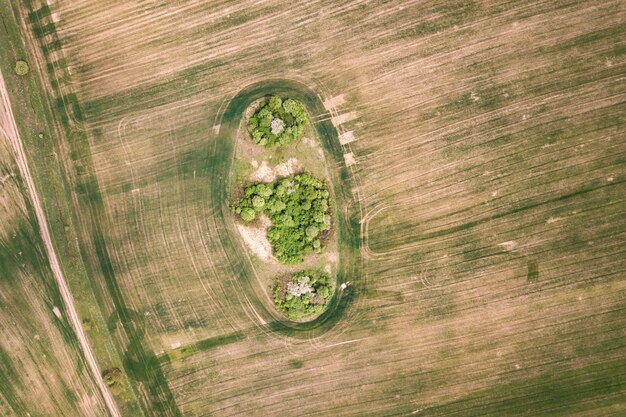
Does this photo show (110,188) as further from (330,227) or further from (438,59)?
(438,59)

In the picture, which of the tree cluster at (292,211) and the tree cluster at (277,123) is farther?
the tree cluster at (292,211)

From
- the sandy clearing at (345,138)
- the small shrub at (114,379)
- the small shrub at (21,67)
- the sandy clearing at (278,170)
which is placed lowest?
the small shrub at (114,379)

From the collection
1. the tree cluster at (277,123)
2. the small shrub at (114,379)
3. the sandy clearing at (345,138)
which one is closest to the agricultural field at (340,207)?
the small shrub at (114,379)

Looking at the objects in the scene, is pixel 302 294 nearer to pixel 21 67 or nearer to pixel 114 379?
pixel 114 379

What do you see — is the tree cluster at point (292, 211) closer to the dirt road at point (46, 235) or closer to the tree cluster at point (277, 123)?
the tree cluster at point (277, 123)

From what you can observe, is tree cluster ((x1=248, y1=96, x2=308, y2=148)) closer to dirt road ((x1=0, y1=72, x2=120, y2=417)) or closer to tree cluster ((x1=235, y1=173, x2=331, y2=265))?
tree cluster ((x1=235, y1=173, x2=331, y2=265))

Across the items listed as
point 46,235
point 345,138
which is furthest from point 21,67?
point 345,138
